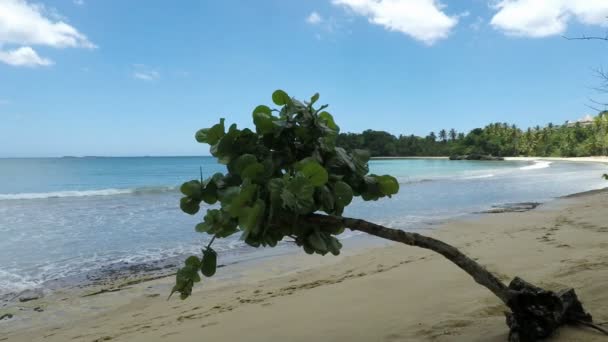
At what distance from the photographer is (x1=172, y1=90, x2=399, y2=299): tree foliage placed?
64.2 inches

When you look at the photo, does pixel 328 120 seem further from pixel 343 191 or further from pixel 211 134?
pixel 211 134

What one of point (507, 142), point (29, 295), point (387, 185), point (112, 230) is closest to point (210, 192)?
point (387, 185)

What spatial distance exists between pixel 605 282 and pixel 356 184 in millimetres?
2840

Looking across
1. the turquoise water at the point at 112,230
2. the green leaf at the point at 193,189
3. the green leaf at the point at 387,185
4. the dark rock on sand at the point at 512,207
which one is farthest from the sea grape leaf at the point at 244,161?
the dark rock on sand at the point at 512,207

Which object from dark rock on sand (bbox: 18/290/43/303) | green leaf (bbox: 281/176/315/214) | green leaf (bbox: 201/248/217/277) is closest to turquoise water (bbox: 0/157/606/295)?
dark rock on sand (bbox: 18/290/43/303)

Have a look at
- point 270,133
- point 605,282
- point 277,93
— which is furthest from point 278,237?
point 605,282

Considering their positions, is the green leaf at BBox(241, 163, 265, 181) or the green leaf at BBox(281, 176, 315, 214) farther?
the green leaf at BBox(241, 163, 265, 181)

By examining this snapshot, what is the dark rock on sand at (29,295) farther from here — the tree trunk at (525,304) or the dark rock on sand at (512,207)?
the dark rock on sand at (512,207)

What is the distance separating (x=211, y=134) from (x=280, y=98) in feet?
1.13

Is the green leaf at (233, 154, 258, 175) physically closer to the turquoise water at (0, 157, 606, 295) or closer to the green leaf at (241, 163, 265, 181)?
the green leaf at (241, 163, 265, 181)

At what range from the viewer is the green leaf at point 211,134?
1.85m

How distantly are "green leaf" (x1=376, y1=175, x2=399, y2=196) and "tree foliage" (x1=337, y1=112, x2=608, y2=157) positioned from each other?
64.7 metres

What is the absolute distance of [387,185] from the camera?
2.01 m

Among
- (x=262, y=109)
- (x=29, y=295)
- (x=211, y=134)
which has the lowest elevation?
(x=29, y=295)
